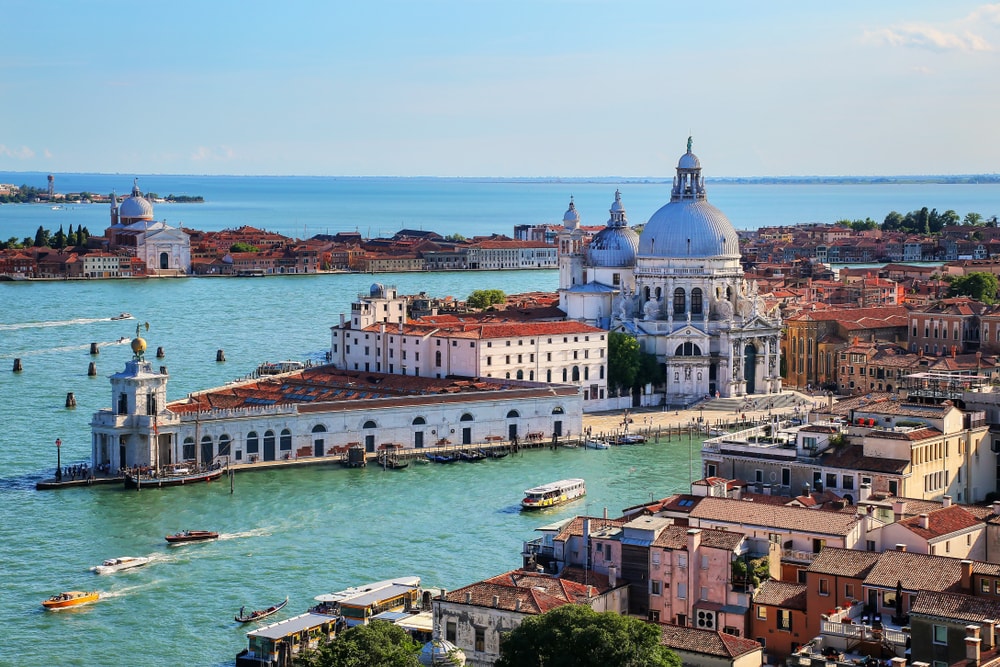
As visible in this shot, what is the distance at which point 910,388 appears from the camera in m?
23.6

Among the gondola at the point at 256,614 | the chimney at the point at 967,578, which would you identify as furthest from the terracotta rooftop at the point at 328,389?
the chimney at the point at 967,578

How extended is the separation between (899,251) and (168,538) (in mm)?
75200

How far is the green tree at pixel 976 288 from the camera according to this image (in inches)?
2124

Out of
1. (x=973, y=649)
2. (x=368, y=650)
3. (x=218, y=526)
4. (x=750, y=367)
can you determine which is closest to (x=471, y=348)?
(x=750, y=367)

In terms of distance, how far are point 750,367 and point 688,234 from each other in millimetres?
3609

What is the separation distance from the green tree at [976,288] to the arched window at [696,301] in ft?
46.8

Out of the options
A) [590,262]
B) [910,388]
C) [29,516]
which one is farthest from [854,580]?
[590,262]

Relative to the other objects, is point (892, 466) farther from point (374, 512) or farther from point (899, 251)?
point (899, 251)

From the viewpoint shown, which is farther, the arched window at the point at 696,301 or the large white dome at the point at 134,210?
the large white dome at the point at 134,210

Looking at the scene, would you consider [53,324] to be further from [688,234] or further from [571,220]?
[688,234]

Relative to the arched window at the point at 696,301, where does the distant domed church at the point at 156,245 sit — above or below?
above

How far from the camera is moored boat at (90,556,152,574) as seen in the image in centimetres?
2239

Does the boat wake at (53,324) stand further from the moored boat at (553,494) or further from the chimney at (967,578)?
the chimney at (967,578)

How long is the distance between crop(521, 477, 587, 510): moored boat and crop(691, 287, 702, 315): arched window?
15.4 meters
